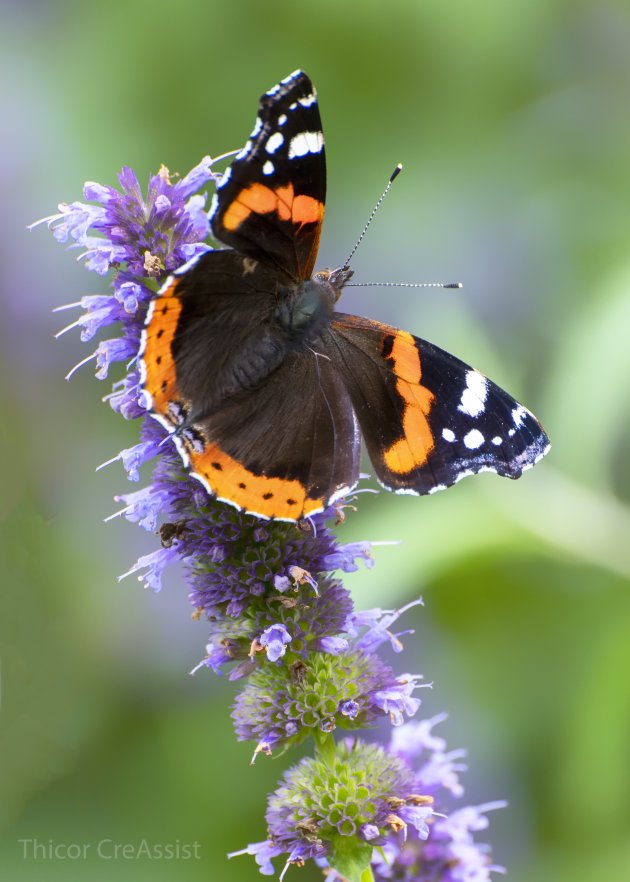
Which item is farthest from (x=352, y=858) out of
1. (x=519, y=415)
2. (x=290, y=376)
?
(x=290, y=376)

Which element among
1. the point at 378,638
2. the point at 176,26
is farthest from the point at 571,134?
the point at 378,638

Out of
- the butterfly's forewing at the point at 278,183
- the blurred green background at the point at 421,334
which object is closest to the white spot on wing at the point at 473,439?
the butterfly's forewing at the point at 278,183

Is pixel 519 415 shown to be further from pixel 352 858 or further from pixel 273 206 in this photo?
pixel 352 858

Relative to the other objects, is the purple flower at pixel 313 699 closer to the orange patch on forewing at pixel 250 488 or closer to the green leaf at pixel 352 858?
the green leaf at pixel 352 858

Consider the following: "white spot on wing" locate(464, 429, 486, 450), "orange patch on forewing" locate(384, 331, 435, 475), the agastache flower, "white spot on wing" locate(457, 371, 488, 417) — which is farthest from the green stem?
"white spot on wing" locate(457, 371, 488, 417)

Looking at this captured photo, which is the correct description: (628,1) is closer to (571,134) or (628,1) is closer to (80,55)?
(571,134)

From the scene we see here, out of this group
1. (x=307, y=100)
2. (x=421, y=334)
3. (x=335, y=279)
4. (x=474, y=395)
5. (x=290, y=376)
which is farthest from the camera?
(x=421, y=334)

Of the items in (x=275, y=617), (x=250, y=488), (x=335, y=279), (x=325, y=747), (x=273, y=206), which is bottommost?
(x=325, y=747)
